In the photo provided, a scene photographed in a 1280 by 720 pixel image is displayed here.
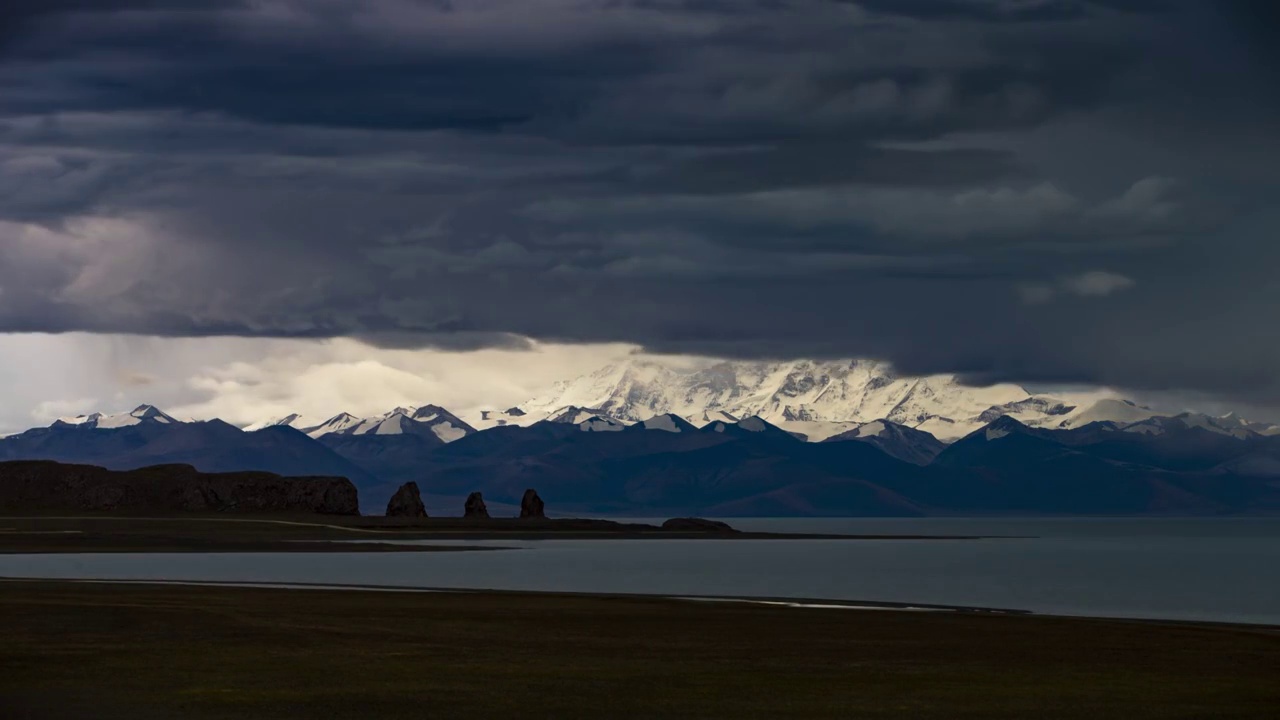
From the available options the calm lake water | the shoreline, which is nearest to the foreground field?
the shoreline

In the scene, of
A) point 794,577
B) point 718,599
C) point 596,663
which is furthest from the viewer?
point 794,577

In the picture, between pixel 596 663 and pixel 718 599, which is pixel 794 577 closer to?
pixel 718 599

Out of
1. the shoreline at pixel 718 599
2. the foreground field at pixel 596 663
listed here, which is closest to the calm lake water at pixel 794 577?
the shoreline at pixel 718 599

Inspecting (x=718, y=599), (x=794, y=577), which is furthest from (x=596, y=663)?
(x=794, y=577)

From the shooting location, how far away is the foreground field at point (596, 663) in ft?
166

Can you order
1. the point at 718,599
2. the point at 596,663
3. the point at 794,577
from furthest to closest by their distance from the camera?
the point at 794,577 < the point at 718,599 < the point at 596,663

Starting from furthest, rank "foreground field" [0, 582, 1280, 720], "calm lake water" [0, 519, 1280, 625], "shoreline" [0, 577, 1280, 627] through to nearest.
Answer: "calm lake water" [0, 519, 1280, 625], "shoreline" [0, 577, 1280, 627], "foreground field" [0, 582, 1280, 720]

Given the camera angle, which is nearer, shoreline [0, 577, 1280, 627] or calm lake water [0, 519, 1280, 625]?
shoreline [0, 577, 1280, 627]

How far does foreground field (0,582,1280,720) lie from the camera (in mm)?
50531

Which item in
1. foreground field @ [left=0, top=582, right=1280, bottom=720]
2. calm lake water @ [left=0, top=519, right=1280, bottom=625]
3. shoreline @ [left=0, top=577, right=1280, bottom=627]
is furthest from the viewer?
calm lake water @ [left=0, top=519, right=1280, bottom=625]

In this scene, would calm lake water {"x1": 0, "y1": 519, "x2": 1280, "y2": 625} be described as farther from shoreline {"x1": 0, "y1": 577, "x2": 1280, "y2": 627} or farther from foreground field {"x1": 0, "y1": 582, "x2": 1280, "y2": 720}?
foreground field {"x1": 0, "y1": 582, "x2": 1280, "y2": 720}

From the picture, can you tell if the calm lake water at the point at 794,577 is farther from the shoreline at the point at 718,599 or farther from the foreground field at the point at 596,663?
the foreground field at the point at 596,663

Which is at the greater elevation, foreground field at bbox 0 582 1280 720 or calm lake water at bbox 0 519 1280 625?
calm lake water at bbox 0 519 1280 625

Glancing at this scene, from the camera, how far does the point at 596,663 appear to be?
6209cm
